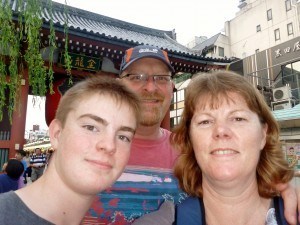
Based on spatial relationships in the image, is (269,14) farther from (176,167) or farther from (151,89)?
(176,167)

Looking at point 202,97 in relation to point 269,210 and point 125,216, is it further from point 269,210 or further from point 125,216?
point 125,216

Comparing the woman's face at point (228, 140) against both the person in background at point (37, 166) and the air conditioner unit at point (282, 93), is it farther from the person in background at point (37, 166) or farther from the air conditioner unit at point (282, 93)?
the air conditioner unit at point (282, 93)

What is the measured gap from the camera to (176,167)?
1883 mm

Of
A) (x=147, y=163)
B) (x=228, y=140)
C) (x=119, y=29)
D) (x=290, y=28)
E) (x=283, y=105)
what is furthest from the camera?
(x=290, y=28)

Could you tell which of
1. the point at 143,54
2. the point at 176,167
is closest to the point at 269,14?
the point at 143,54

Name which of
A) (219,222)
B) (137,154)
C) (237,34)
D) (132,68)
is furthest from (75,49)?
(237,34)

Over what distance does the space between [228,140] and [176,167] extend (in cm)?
52

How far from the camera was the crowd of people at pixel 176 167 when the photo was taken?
1.31 m

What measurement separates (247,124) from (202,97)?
0.32 m

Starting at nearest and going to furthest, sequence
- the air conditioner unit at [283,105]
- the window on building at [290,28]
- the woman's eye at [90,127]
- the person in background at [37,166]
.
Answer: the woman's eye at [90,127] < the person in background at [37,166] < the air conditioner unit at [283,105] < the window on building at [290,28]

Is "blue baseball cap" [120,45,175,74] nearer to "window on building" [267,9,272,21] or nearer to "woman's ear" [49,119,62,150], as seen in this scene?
"woman's ear" [49,119,62,150]

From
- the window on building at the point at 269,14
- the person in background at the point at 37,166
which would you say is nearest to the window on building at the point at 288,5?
the window on building at the point at 269,14

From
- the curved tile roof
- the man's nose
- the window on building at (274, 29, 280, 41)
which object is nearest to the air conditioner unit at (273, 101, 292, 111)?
the curved tile roof

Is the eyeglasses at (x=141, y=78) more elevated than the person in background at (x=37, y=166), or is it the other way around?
the eyeglasses at (x=141, y=78)
